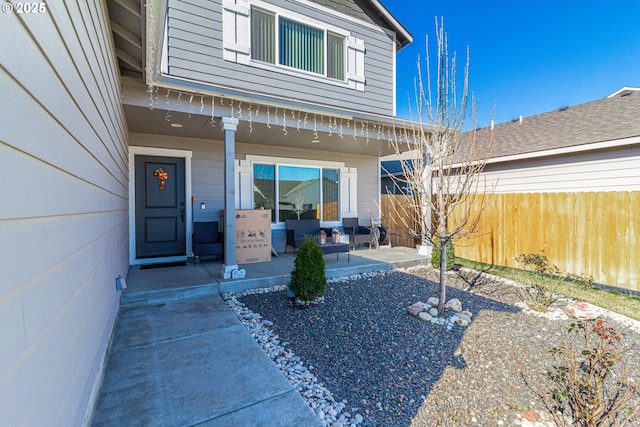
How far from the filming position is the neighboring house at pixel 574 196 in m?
4.52

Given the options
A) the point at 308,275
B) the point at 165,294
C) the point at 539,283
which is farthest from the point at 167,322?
the point at 539,283

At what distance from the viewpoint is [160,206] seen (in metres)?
5.50

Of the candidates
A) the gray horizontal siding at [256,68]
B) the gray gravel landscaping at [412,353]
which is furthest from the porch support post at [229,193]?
the gray horizontal siding at [256,68]

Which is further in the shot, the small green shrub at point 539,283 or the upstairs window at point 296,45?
the upstairs window at point 296,45

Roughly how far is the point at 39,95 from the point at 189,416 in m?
1.82

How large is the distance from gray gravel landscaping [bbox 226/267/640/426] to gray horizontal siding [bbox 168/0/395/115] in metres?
3.73

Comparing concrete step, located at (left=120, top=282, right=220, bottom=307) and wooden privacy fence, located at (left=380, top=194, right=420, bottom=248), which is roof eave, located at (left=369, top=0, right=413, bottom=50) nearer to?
wooden privacy fence, located at (left=380, top=194, right=420, bottom=248)

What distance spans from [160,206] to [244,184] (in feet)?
5.28

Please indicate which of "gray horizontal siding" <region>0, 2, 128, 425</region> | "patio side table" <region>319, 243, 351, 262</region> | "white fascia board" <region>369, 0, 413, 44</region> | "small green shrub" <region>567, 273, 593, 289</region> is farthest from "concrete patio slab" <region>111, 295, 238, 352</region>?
"white fascia board" <region>369, 0, 413, 44</region>

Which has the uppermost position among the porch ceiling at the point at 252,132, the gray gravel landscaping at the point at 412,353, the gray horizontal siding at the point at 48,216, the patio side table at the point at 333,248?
the porch ceiling at the point at 252,132

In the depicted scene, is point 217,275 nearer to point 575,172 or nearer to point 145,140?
point 145,140

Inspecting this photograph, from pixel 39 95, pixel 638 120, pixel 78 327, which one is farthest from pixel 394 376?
pixel 638 120

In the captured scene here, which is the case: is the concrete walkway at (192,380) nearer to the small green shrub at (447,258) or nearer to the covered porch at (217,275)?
the covered porch at (217,275)

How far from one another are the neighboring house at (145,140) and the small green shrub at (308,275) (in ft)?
4.30
